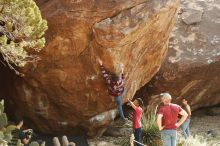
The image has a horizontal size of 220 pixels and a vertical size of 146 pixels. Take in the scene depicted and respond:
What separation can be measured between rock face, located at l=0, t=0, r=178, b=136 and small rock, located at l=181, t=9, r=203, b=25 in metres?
1.98

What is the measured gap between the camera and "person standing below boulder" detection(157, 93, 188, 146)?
941cm

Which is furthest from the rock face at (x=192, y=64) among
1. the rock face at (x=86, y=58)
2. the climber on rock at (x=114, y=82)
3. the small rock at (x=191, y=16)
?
the climber on rock at (x=114, y=82)

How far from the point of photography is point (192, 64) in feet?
47.2

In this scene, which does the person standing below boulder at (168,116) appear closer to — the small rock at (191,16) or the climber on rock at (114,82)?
the climber on rock at (114,82)

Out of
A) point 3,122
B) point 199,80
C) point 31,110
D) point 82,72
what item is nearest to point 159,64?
point 199,80

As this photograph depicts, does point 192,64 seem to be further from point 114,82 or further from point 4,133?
point 4,133

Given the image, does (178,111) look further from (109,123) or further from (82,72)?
(109,123)

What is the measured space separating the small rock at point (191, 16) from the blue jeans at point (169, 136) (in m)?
6.07

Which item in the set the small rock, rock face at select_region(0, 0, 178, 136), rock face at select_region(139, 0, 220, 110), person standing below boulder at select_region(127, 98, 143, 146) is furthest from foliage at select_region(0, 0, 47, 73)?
the small rock

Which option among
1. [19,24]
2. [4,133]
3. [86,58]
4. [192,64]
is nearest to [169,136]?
[86,58]

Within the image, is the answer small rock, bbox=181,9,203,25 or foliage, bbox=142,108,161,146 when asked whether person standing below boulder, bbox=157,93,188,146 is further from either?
small rock, bbox=181,9,203,25

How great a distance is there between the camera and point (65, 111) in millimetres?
12672

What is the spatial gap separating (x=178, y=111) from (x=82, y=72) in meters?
3.10

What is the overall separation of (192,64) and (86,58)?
13.0 feet
